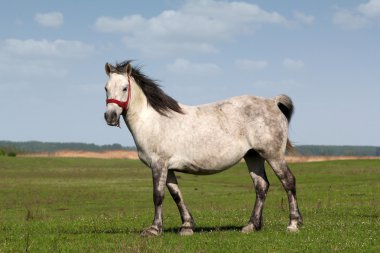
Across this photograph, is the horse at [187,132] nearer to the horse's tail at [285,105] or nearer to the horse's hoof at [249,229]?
the horse's hoof at [249,229]

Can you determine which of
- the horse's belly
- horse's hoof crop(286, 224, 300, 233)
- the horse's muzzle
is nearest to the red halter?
the horse's muzzle

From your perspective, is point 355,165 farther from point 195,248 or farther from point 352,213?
point 195,248

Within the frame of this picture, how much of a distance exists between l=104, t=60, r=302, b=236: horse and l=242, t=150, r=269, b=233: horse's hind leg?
3 centimetres

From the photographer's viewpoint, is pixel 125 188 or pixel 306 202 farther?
pixel 125 188

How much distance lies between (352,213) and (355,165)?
4092 centimetres

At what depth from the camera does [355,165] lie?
59812 millimetres

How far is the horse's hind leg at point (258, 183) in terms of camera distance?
15097mm

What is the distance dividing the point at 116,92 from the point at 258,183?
4340mm

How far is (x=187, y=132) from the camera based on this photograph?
1425cm

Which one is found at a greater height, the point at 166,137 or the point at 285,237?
the point at 166,137

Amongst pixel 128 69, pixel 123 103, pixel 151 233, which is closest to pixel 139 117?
pixel 123 103

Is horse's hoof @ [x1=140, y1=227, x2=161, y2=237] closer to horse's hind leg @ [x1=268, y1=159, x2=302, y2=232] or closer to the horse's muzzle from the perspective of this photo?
the horse's muzzle

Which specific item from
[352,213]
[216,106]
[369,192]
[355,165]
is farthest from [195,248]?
[355,165]

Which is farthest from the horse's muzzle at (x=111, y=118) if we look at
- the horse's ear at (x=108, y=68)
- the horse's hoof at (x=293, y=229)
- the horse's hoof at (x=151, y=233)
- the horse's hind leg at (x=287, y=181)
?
the horse's hoof at (x=293, y=229)
